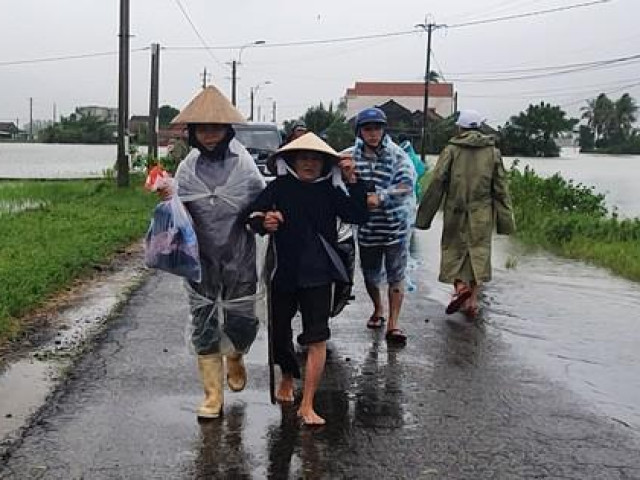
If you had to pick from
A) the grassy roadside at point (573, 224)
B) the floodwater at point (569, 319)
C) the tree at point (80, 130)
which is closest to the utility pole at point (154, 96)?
the grassy roadside at point (573, 224)

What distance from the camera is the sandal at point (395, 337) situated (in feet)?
23.0

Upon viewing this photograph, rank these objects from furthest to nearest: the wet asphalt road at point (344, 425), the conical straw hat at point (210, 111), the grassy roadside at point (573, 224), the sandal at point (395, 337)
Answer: the grassy roadside at point (573, 224), the sandal at point (395, 337), the conical straw hat at point (210, 111), the wet asphalt road at point (344, 425)

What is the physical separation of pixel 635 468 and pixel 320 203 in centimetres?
213

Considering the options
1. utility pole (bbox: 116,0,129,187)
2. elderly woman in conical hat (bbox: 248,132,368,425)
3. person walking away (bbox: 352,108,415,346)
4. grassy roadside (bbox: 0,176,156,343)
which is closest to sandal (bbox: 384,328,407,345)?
person walking away (bbox: 352,108,415,346)

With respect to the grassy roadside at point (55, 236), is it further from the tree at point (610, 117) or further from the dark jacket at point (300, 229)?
the tree at point (610, 117)

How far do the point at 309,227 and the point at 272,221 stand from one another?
0.25m

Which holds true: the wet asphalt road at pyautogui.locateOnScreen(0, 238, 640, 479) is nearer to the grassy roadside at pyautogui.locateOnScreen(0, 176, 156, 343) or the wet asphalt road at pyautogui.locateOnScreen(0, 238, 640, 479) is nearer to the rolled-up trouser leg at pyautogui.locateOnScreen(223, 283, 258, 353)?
the rolled-up trouser leg at pyautogui.locateOnScreen(223, 283, 258, 353)

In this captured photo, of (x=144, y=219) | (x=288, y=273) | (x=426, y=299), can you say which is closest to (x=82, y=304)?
(x=426, y=299)

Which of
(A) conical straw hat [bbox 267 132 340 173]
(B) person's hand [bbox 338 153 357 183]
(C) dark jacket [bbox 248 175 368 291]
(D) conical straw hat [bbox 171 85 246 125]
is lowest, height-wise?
(C) dark jacket [bbox 248 175 368 291]

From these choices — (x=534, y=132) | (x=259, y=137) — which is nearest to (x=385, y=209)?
Answer: (x=259, y=137)

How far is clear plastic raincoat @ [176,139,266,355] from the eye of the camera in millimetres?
5148

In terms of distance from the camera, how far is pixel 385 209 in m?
6.95

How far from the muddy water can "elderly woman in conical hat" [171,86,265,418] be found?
87.5 inches

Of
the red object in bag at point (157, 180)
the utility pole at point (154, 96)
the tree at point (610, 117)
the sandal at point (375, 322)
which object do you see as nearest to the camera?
the red object in bag at point (157, 180)
